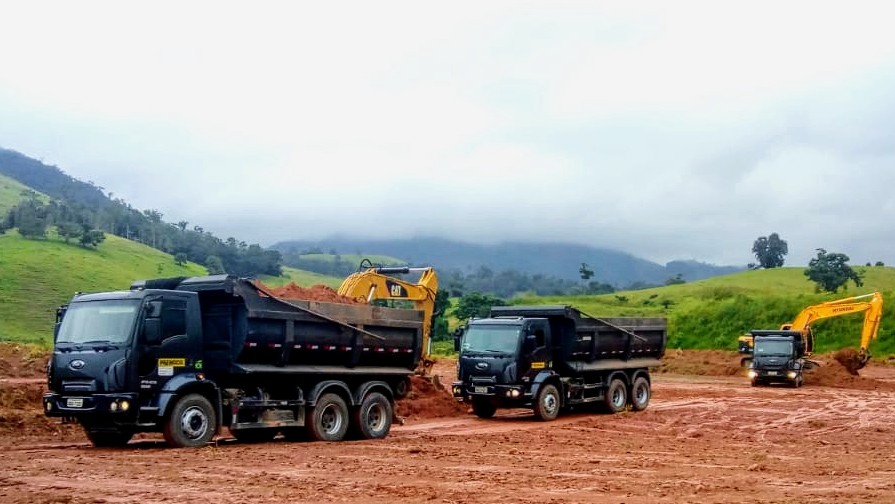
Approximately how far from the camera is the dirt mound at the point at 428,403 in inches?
1032

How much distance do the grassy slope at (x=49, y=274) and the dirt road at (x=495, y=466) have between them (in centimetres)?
4054

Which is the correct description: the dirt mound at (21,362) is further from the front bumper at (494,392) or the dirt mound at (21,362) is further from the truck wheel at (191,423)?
the truck wheel at (191,423)

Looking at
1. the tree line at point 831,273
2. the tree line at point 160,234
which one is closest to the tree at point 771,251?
the tree line at point 831,273

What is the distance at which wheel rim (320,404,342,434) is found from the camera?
1906cm

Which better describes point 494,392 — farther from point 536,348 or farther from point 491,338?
point 536,348

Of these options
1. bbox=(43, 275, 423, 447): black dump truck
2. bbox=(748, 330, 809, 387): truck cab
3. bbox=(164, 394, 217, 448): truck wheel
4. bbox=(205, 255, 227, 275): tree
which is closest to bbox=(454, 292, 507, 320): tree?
bbox=(748, 330, 809, 387): truck cab

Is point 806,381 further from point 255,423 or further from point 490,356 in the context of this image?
point 255,423

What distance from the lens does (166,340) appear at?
54.6 feet

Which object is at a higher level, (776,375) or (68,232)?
(68,232)

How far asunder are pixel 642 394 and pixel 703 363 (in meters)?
28.3

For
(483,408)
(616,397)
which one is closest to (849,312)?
(616,397)

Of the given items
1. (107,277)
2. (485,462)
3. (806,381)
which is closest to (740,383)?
(806,381)

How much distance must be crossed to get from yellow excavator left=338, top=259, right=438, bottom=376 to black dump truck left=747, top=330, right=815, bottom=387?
2032 centimetres

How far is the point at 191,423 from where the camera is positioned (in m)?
16.7
